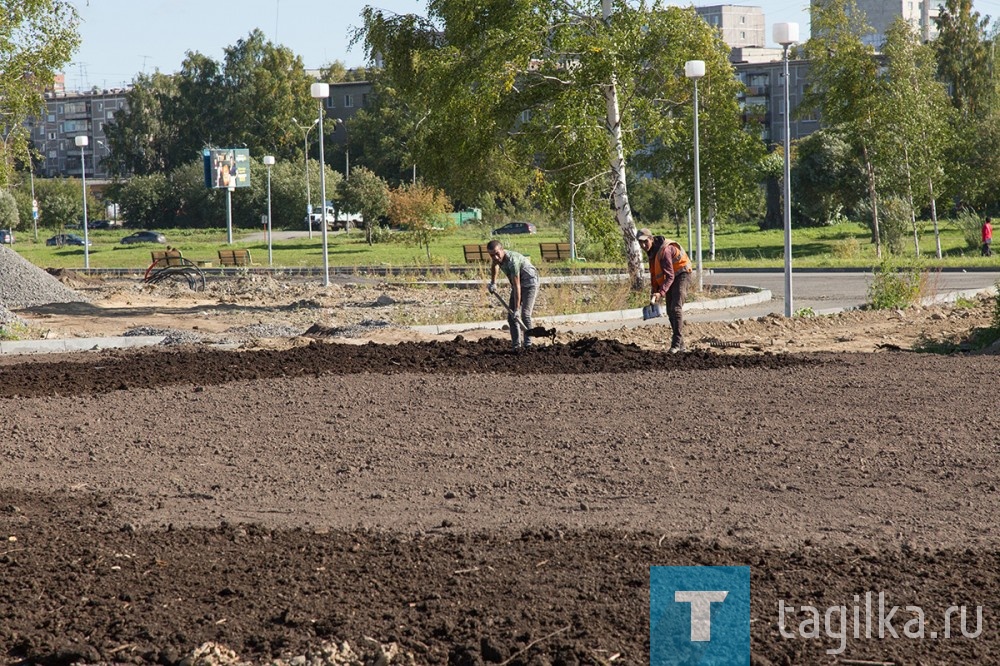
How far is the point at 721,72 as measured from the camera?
103 ft

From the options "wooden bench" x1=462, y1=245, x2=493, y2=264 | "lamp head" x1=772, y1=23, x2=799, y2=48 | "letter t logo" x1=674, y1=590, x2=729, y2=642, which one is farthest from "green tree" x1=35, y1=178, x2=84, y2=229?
"letter t logo" x1=674, y1=590, x2=729, y2=642

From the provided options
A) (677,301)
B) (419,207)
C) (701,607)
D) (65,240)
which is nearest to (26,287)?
(677,301)

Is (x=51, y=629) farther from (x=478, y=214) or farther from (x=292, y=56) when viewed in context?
(x=292, y=56)

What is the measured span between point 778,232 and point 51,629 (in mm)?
53702

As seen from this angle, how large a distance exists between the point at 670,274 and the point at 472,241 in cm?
4727

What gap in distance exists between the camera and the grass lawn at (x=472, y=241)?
37.8m

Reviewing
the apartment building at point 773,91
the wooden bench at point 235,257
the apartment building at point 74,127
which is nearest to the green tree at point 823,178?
the wooden bench at point 235,257

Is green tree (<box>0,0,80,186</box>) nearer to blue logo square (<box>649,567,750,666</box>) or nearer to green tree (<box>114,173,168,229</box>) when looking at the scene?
blue logo square (<box>649,567,750,666</box>)

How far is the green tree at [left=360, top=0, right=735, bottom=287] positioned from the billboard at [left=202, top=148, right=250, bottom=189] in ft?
180

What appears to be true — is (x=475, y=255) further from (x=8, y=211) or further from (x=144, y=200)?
(x=144, y=200)

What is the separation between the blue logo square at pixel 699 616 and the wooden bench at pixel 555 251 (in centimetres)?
3539

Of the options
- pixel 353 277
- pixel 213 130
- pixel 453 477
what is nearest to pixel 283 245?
pixel 353 277

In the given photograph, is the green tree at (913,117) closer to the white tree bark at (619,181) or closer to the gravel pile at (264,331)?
the white tree bark at (619,181)

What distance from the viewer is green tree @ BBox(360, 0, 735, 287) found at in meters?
22.0
